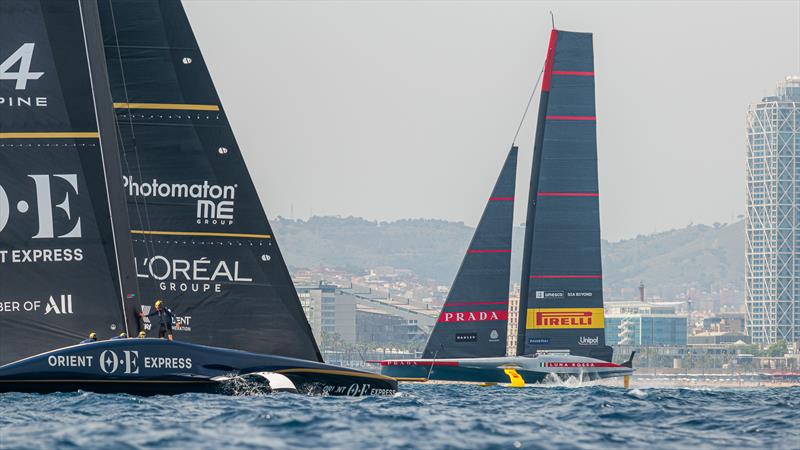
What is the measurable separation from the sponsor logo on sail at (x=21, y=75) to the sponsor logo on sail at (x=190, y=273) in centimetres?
345

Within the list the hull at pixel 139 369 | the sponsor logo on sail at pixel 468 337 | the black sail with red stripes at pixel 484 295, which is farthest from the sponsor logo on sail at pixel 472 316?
the hull at pixel 139 369

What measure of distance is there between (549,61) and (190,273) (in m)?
A: 23.5

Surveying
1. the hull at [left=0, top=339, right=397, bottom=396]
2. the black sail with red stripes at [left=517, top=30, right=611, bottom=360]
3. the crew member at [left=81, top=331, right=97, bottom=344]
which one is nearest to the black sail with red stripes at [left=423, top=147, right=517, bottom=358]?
the black sail with red stripes at [left=517, top=30, right=611, bottom=360]

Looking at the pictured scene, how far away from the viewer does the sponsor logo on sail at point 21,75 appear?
22.8 metres

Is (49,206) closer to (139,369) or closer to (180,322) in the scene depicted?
(139,369)

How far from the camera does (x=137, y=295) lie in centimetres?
2317

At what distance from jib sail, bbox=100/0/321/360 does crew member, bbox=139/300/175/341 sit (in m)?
1.03

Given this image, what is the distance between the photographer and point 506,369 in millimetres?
44812

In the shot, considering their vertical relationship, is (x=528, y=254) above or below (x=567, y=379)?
above

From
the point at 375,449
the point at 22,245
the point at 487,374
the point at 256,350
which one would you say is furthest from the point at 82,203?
the point at 487,374

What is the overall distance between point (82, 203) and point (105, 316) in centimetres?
173

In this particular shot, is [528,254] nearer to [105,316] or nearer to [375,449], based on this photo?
[105,316]

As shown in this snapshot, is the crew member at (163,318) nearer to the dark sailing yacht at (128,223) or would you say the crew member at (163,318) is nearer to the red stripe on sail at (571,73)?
the dark sailing yacht at (128,223)

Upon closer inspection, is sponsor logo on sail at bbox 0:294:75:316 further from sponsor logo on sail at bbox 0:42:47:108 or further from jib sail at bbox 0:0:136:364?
sponsor logo on sail at bbox 0:42:47:108
